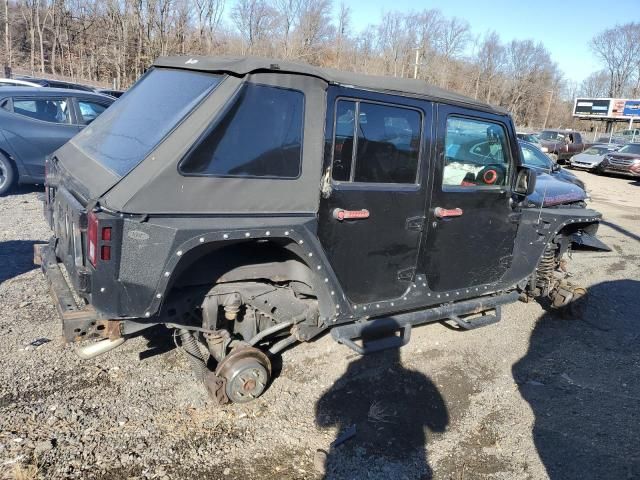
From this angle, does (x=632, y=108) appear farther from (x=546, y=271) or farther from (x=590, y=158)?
(x=546, y=271)

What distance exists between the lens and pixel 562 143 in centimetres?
2428

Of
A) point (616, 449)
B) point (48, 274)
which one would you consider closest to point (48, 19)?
point (48, 274)

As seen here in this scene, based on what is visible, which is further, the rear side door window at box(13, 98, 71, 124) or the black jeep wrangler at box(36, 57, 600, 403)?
the rear side door window at box(13, 98, 71, 124)

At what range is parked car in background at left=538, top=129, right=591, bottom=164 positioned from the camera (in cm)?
2383

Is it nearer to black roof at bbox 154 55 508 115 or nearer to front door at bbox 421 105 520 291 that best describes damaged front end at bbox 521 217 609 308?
front door at bbox 421 105 520 291

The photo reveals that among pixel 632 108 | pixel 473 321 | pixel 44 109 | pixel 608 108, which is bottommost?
pixel 473 321

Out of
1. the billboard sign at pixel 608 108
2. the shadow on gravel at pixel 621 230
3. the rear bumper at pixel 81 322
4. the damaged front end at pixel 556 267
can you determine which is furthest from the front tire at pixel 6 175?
the billboard sign at pixel 608 108

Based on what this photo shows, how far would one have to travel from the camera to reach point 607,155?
21453mm

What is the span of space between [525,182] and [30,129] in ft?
25.0

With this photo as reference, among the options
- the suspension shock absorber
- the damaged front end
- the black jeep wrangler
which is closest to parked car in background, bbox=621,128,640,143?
the damaged front end

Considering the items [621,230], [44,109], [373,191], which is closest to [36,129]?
[44,109]

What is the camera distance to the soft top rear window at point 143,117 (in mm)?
2959

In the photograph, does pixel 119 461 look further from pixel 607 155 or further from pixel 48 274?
pixel 607 155

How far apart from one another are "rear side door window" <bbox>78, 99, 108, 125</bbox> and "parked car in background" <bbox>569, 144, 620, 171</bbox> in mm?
20601
